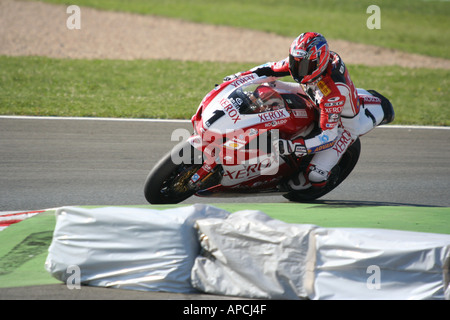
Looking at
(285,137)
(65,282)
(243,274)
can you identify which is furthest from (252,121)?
(65,282)

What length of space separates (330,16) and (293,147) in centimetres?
2123

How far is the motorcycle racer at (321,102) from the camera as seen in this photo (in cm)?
561

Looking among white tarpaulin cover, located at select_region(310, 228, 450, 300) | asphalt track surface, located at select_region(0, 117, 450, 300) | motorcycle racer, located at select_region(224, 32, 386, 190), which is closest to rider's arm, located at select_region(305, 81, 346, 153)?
motorcycle racer, located at select_region(224, 32, 386, 190)

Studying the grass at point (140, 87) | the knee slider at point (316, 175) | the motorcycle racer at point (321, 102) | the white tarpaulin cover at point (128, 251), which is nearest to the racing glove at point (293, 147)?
the motorcycle racer at point (321, 102)

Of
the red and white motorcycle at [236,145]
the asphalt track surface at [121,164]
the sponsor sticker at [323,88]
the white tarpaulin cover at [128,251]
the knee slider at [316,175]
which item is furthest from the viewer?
the asphalt track surface at [121,164]

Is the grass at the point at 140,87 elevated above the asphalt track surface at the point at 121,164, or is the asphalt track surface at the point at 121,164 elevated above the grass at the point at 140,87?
the grass at the point at 140,87

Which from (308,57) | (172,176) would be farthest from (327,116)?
(172,176)

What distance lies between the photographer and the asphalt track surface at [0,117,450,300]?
21.6 ft

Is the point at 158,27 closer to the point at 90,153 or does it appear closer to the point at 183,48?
the point at 183,48

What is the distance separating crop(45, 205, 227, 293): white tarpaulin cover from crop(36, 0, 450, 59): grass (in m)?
16.8

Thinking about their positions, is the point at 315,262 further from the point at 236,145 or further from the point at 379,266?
the point at 236,145

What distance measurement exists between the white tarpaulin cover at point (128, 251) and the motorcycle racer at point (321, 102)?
6.25 feet

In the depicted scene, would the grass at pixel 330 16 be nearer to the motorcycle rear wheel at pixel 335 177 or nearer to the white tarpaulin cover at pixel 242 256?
the motorcycle rear wheel at pixel 335 177
